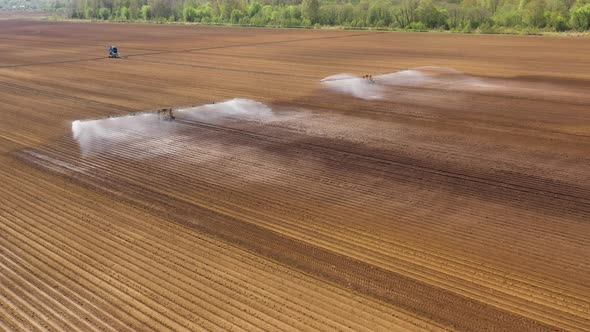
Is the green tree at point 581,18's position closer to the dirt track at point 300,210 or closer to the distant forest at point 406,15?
the distant forest at point 406,15

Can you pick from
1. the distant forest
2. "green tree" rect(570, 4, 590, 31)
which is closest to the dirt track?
"green tree" rect(570, 4, 590, 31)

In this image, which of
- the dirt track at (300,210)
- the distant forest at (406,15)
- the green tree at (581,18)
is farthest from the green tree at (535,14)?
the dirt track at (300,210)

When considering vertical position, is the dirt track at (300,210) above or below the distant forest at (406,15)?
below

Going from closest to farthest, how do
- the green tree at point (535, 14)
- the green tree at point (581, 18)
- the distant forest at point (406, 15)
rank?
the green tree at point (581, 18)
the green tree at point (535, 14)
the distant forest at point (406, 15)

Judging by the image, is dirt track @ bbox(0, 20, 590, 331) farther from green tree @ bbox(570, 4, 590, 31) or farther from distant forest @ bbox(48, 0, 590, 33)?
distant forest @ bbox(48, 0, 590, 33)

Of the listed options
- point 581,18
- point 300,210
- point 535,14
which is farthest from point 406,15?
point 300,210

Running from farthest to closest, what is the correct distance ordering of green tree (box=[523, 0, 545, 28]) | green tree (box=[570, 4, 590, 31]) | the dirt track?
green tree (box=[523, 0, 545, 28]) → green tree (box=[570, 4, 590, 31]) → the dirt track
